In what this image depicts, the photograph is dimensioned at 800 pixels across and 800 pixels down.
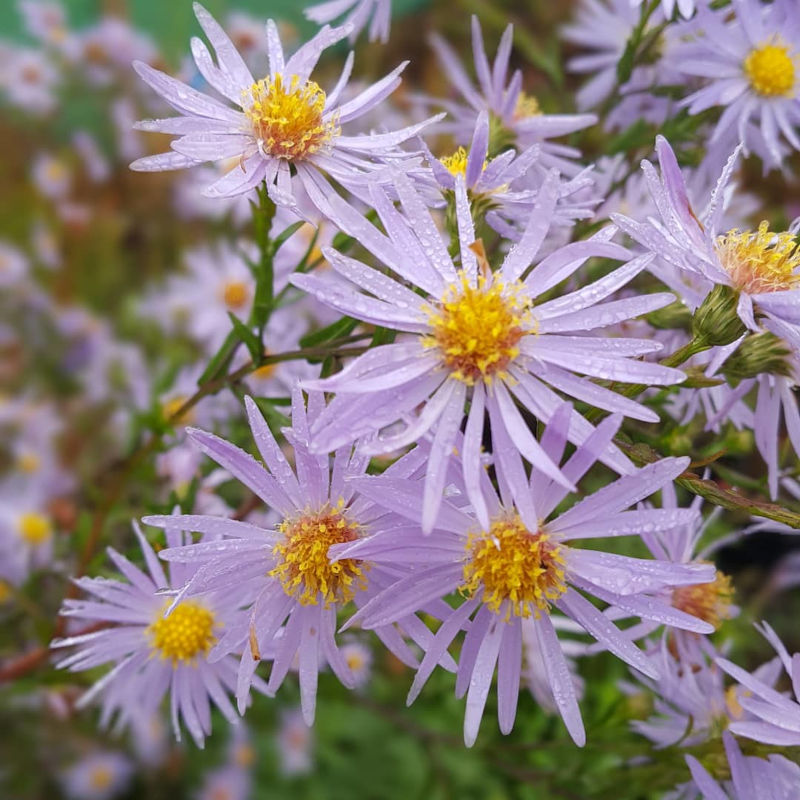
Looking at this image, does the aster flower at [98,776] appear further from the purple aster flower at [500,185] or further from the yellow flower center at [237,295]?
the purple aster flower at [500,185]

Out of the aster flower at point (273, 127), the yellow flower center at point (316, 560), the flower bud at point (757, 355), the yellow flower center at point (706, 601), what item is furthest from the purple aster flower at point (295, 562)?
the yellow flower center at point (706, 601)

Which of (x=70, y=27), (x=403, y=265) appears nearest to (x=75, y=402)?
(x=70, y=27)

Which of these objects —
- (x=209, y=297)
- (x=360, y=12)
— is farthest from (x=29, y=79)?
(x=360, y=12)

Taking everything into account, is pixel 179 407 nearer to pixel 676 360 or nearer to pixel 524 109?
pixel 524 109

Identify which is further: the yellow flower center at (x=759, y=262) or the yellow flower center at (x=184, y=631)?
the yellow flower center at (x=184, y=631)

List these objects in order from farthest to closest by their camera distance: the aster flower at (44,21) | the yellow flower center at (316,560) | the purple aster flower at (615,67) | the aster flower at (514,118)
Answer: the aster flower at (44,21) → the purple aster flower at (615,67) → the aster flower at (514,118) → the yellow flower center at (316,560)

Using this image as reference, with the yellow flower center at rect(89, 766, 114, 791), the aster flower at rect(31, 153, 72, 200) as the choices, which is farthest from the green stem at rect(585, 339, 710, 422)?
the aster flower at rect(31, 153, 72, 200)

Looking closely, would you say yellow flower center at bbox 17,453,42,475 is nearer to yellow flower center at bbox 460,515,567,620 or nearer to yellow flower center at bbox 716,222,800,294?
yellow flower center at bbox 460,515,567,620
